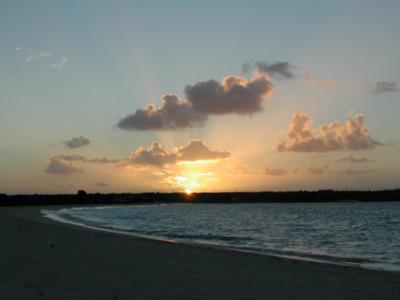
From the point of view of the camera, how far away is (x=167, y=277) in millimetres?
13828

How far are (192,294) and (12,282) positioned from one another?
177 inches

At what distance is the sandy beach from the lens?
11492 millimetres

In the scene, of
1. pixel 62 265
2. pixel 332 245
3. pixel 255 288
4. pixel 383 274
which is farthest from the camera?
pixel 332 245

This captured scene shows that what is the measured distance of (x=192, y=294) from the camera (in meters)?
11.5

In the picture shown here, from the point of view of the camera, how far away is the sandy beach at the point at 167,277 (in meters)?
11.5

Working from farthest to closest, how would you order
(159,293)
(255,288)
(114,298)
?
(255,288) → (159,293) → (114,298)

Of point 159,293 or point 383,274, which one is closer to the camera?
point 159,293

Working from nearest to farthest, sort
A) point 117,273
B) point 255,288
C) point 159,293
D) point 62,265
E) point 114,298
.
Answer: point 114,298 → point 159,293 → point 255,288 → point 117,273 → point 62,265

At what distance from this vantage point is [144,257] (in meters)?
18.6

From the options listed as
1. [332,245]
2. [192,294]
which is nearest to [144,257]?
[192,294]

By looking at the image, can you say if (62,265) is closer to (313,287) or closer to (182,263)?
(182,263)

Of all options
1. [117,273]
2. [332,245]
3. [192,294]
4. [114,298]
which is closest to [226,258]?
[117,273]

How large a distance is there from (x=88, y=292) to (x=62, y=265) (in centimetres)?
450

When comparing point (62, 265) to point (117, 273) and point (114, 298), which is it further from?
point (114, 298)
